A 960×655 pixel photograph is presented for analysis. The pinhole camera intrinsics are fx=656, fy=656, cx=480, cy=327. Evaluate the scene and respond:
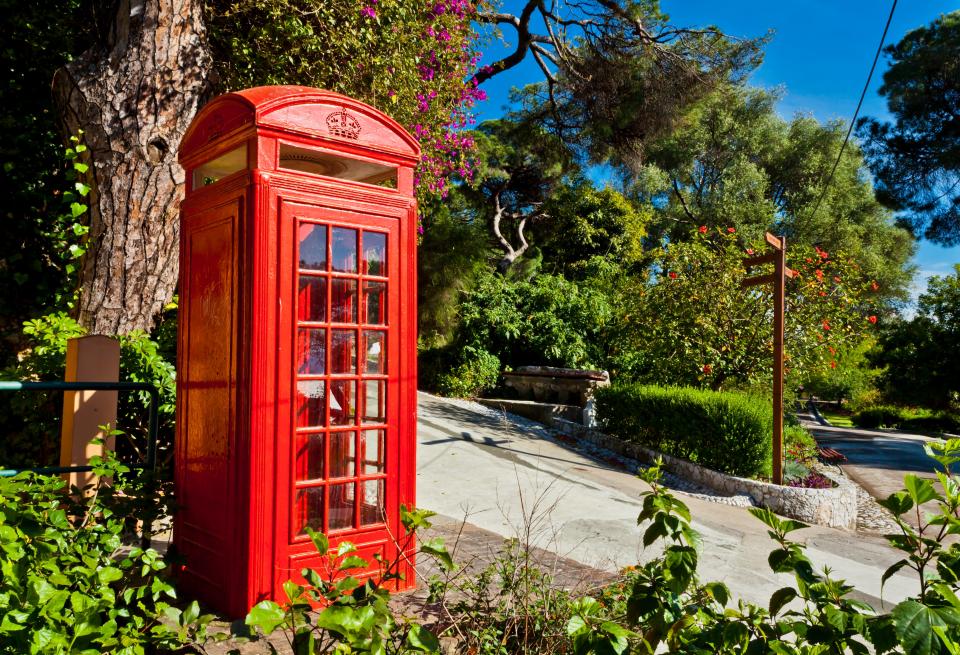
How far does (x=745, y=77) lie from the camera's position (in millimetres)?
16047

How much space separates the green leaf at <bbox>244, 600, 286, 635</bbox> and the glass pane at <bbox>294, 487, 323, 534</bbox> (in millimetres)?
1586

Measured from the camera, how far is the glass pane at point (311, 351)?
3486 mm

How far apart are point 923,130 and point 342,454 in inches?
944

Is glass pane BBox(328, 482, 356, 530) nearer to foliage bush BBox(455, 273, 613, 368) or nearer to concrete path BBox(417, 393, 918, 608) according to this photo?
concrete path BBox(417, 393, 918, 608)

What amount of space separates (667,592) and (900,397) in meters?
27.7

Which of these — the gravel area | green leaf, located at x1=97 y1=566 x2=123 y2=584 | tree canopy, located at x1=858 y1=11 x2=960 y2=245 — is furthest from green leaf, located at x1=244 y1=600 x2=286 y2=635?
tree canopy, located at x1=858 y1=11 x2=960 y2=245

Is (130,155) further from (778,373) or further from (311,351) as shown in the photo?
(778,373)

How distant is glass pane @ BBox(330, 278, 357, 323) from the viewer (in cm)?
361

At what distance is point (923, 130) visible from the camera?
21.0 meters

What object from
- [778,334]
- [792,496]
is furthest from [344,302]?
[778,334]

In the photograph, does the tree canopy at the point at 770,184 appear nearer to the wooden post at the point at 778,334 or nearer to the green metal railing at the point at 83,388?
the wooden post at the point at 778,334

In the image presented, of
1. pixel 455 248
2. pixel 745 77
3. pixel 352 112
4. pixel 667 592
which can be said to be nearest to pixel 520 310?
pixel 455 248

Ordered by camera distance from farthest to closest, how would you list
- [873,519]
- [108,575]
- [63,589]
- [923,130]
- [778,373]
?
[923,130]
[873,519]
[778,373]
[63,589]
[108,575]

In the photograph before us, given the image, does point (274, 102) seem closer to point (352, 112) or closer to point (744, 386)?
point (352, 112)
